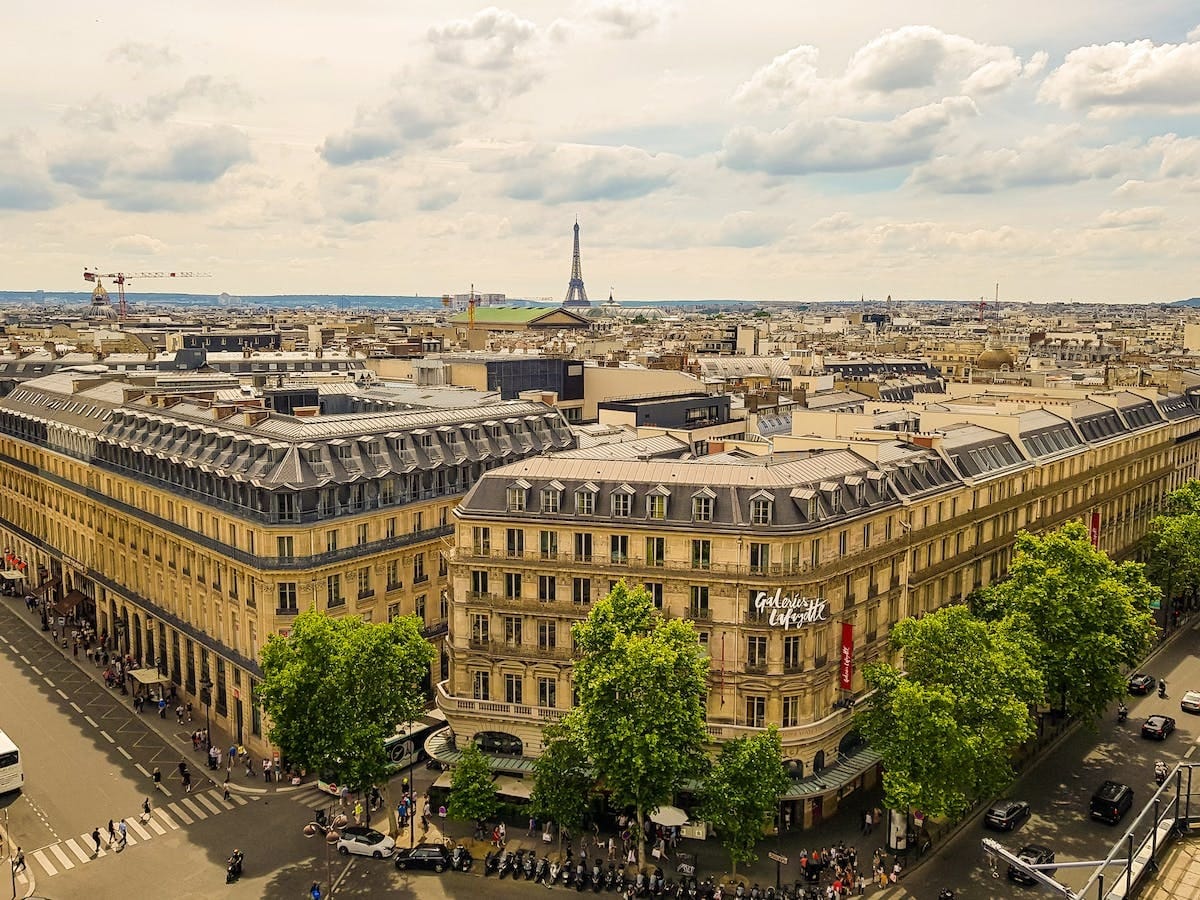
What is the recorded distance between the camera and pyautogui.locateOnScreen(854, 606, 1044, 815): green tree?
6975cm

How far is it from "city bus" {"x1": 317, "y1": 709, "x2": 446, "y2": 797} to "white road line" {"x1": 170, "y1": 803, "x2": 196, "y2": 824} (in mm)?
9540

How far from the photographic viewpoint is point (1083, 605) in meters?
85.9

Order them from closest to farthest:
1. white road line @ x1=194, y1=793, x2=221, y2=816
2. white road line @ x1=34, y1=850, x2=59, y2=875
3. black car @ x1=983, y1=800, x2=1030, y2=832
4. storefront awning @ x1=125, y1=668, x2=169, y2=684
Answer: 1. white road line @ x1=34, y1=850, x2=59, y2=875
2. black car @ x1=983, y1=800, x2=1030, y2=832
3. white road line @ x1=194, y1=793, x2=221, y2=816
4. storefront awning @ x1=125, y1=668, x2=169, y2=684

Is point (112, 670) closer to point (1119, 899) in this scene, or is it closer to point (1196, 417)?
point (1119, 899)

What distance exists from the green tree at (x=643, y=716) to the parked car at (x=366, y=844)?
52.8 feet

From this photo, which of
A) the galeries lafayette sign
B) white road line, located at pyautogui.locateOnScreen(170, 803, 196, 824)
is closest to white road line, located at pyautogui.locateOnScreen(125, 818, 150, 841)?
→ white road line, located at pyautogui.locateOnScreen(170, 803, 196, 824)

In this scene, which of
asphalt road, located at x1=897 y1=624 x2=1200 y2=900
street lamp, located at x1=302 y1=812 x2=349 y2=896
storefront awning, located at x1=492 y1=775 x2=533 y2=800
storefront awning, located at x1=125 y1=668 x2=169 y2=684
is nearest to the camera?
asphalt road, located at x1=897 y1=624 x2=1200 y2=900

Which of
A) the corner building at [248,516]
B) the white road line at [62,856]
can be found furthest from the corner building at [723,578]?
the white road line at [62,856]

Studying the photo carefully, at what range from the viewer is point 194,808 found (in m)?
80.6

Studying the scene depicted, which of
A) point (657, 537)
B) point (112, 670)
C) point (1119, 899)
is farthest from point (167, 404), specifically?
point (1119, 899)

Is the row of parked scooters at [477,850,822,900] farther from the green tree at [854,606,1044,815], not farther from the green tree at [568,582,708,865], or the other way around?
the green tree at [854,606,1044,815]

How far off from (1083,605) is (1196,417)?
91.7 m

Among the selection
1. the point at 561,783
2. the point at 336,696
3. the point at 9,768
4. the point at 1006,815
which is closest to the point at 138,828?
the point at 9,768

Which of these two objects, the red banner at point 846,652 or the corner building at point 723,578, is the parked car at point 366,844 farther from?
the red banner at point 846,652
